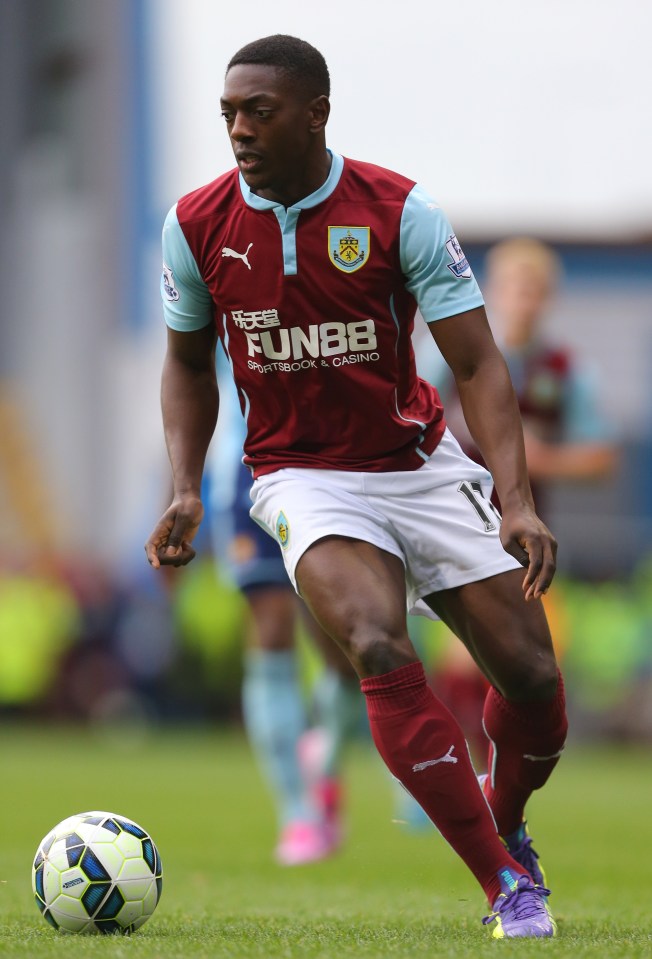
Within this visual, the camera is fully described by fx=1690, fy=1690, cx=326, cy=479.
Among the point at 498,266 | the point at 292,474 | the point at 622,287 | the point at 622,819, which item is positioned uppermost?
the point at 292,474

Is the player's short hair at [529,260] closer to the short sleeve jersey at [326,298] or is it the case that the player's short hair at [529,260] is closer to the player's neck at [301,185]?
the short sleeve jersey at [326,298]

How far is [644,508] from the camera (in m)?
21.4

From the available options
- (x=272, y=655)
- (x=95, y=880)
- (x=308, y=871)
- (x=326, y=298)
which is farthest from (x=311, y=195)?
(x=272, y=655)

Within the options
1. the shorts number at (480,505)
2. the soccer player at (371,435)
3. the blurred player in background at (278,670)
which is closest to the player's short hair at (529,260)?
the blurred player in background at (278,670)

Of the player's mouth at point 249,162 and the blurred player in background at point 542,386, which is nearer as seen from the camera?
the player's mouth at point 249,162

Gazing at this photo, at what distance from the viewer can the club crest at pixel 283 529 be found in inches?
180

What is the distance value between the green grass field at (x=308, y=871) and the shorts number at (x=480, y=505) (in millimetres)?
1095

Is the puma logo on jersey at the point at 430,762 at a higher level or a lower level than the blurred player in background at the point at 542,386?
higher

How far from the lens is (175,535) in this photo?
466cm

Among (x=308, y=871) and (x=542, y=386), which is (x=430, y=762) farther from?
(x=542, y=386)

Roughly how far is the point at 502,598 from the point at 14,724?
13.2 meters

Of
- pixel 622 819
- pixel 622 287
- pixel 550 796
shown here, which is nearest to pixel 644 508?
pixel 622 287

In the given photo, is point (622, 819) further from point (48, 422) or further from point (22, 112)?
point (22, 112)

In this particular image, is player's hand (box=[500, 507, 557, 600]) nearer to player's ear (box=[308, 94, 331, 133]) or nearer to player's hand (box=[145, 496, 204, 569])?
player's hand (box=[145, 496, 204, 569])
